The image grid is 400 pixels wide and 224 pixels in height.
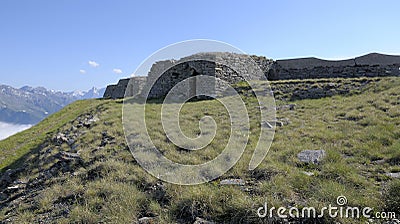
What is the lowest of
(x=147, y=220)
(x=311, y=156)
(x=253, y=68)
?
(x=147, y=220)

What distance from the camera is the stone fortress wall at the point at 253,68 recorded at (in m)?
15.7

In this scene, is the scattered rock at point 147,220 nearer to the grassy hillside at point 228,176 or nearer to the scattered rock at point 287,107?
the grassy hillside at point 228,176

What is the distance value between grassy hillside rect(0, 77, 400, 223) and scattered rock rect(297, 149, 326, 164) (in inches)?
5.9

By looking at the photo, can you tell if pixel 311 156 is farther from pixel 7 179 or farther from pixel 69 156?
pixel 7 179

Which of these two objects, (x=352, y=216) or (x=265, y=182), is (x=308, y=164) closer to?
(x=265, y=182)

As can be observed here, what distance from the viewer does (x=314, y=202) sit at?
3596 mm

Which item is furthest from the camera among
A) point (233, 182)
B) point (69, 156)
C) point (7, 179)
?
point (7, 179)

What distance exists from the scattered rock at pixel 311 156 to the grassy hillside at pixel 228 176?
5.9 inches

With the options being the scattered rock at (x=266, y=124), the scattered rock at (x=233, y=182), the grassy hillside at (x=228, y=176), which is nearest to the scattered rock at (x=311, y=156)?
the grassy hillside at (x=228, y=176)

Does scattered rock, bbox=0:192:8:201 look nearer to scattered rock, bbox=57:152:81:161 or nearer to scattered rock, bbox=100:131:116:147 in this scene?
scattered rock, bbox=57:152:81:161

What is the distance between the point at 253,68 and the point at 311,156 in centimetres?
1403

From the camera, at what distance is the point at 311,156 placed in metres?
5.55

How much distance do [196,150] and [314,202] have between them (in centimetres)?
381

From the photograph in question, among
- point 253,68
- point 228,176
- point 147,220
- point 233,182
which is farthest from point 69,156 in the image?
point 253,68
